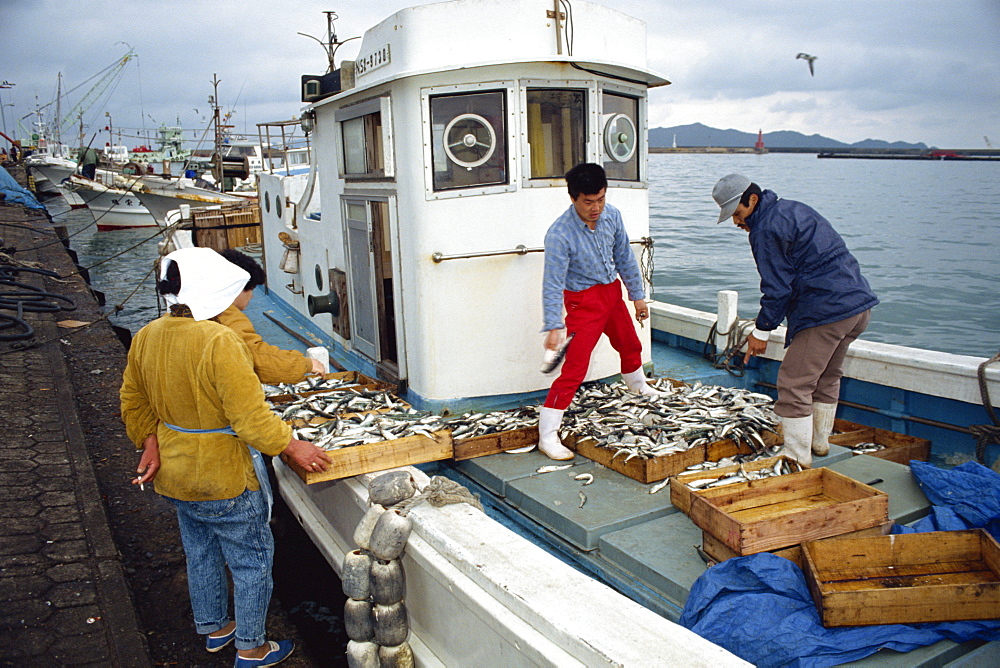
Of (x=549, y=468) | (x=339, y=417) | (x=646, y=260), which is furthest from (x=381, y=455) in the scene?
(x=646, y=260)

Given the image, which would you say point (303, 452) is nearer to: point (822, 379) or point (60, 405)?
point (822, 379)

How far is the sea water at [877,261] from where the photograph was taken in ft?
57.8

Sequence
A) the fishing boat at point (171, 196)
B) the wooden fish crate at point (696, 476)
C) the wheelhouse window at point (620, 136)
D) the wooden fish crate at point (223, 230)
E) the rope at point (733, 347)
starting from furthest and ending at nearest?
the fishing boat at point (171, 196), the wooden fish crate at point (223, 230), the rope at point (733, 347), the wheelhouse window at point (620, 136), the wooden fish crate at point (696, 476)

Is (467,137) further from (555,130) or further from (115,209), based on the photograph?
(115,209)

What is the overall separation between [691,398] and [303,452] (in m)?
3.16

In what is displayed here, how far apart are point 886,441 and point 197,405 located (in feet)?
16.9

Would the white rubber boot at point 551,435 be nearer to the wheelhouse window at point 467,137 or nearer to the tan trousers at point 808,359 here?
the tan trousers at point 808,359

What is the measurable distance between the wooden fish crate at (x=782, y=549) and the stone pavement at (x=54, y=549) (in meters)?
2.96

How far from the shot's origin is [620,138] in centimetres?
598

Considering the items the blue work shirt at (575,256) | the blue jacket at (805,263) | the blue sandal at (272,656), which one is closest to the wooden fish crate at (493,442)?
the blue work shirt at (575,256)

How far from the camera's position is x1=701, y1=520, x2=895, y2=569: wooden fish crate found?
3.37 metres

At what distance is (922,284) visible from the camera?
22.7 m

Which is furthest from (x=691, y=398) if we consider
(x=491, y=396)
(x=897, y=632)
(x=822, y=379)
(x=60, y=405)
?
(x=60, y=405)

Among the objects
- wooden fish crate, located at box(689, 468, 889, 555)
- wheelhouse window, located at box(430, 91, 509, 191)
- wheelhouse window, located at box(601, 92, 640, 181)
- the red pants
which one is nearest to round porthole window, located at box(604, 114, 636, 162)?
wheelhouse window, located at box(601, 92, 640, 181)
